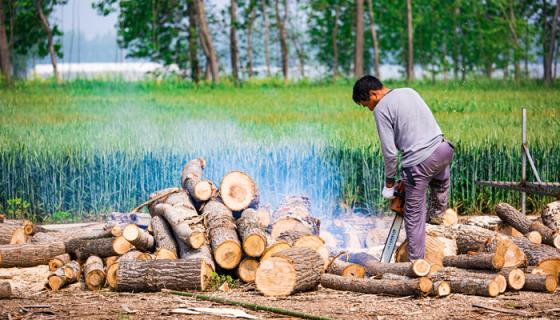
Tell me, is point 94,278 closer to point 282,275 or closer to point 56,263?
point 56,263

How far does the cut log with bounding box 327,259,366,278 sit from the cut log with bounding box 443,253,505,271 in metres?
0.73

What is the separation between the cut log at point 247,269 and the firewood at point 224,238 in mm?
69

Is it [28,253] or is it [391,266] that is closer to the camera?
[391,266]

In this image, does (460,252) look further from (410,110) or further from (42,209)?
(42,209)

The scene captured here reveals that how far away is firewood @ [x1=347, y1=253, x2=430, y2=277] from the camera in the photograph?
6.74 m

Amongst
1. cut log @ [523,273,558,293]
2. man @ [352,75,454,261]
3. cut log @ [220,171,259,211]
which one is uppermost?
man @ [352,75,454,261]

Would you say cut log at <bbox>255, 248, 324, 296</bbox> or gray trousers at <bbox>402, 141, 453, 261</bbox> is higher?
gray trousers at <bbox>402, 141, 453, 261</bbox>

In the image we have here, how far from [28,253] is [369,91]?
3.53 m

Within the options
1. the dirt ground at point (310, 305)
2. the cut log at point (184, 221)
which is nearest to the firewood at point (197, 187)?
the cut log at point (184, 221)

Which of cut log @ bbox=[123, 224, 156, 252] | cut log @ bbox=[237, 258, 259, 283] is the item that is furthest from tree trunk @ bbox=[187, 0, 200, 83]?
cut log @ bbox=[237, 258, 259, 283]

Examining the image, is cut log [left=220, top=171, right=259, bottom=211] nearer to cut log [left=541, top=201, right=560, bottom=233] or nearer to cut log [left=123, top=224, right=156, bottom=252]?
cut log [left=123, top=224, right=156, bottom=252]

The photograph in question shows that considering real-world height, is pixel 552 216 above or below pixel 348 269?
above

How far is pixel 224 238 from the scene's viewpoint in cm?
763

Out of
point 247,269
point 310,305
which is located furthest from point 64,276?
point 310,305
